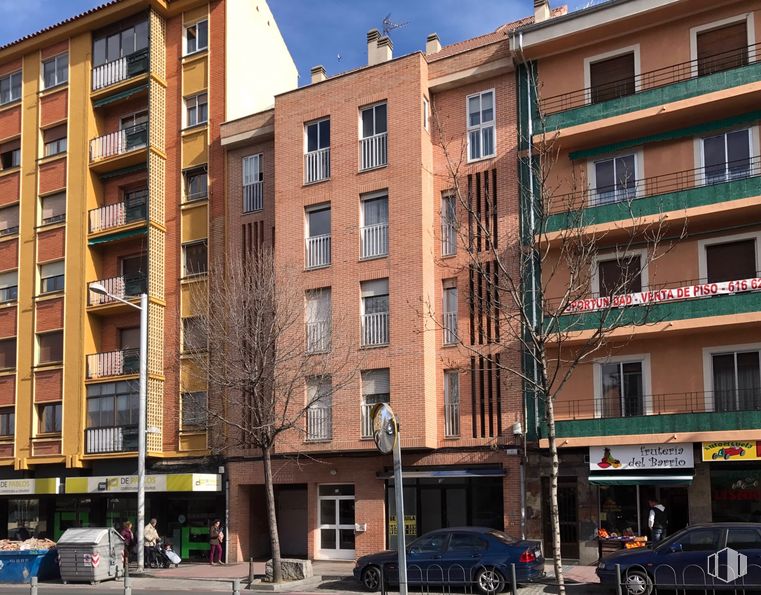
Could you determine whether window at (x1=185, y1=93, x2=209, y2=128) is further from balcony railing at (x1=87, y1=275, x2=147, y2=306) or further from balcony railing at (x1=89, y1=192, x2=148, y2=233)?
balcony railing at (x1=87, y1=275, x2=147, y2=306)

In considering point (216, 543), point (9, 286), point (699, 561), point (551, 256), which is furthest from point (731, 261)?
point (9, 286)

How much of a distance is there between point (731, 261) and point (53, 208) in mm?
23455

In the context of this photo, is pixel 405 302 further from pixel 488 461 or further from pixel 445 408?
pixel 488 461

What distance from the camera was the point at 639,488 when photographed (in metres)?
22.3

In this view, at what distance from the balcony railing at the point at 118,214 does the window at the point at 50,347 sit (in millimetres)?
4054

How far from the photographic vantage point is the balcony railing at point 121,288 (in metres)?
29.9

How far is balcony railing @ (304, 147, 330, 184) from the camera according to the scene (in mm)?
27328

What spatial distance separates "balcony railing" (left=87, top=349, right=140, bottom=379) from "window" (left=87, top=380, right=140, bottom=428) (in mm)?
378

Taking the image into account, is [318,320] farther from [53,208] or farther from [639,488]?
[53,208]

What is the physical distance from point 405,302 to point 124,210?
11501 millimetres

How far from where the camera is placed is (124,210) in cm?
3077

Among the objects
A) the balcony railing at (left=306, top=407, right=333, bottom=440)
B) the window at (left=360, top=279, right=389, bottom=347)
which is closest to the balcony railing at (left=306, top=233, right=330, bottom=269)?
the window at (left=360, top=279, right=389, bottom=347)

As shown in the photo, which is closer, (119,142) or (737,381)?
(737,381)

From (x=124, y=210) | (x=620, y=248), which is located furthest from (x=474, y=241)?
(x=124, y=210)
